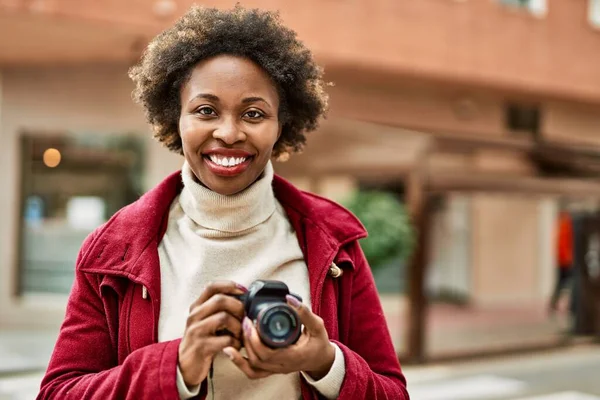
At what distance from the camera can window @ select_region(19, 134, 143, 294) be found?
10.2 m

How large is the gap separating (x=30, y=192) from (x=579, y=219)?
24.8ft

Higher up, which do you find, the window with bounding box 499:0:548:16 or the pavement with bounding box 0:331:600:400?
the window with bounding box 499:0:548:16

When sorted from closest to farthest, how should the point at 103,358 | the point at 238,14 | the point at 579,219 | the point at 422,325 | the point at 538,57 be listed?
1. the point at 103,358
2. the point at 238,14
3. the point at 422,325
4. the point at 579,219
5. the point at 538,57

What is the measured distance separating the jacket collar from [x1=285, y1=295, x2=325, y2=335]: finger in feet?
0.92

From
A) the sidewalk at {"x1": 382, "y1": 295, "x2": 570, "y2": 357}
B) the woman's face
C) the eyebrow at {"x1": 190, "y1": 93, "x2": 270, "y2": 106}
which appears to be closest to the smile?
the woman's face

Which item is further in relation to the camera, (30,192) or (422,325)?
(30,192)

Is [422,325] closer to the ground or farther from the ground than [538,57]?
closer to the ground

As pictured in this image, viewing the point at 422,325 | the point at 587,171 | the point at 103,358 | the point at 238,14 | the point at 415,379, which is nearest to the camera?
the point at 103,358

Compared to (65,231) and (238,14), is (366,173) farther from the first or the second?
(238,14)

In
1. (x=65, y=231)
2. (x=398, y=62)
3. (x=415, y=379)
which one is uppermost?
(x=398, y=62)

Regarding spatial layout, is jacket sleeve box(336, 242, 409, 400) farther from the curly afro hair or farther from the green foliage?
the green foliage

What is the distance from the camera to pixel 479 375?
28.1ft

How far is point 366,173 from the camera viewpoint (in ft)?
33.3

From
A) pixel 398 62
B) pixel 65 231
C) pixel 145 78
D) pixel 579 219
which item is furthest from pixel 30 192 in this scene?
pixel 145 78
